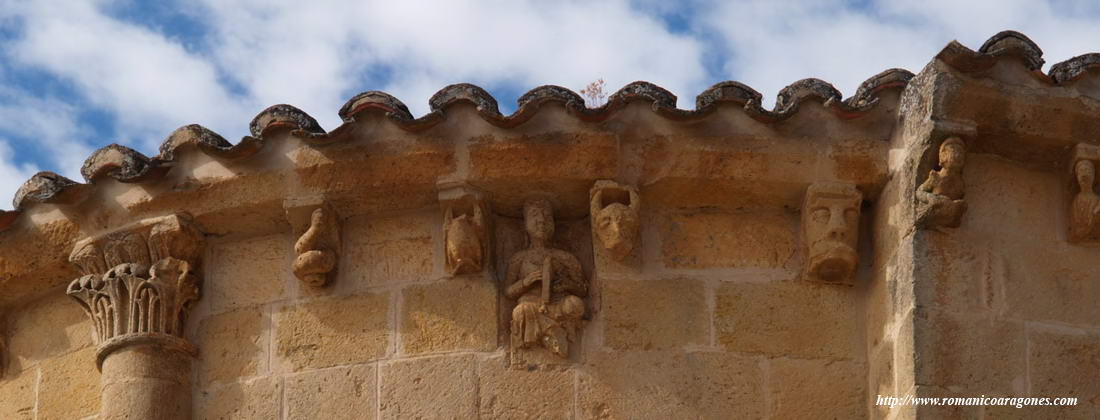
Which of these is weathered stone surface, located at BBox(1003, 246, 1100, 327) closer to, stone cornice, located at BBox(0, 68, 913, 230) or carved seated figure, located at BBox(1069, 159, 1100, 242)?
carved seated figure, located at BBox(1069, 159, 1100, 242)

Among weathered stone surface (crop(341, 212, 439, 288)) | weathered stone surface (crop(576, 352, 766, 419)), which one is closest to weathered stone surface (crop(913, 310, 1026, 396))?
weathered stone surface (crop(576, 352, 766, 419))

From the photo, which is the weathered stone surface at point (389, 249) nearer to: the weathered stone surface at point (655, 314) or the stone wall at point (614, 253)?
the stone wall at point (614, 253)

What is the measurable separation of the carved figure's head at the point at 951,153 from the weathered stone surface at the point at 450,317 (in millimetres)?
1731

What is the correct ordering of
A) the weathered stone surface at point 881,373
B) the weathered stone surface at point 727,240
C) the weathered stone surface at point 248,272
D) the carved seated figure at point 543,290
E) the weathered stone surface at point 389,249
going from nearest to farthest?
the weathered stone surface at point 881,373
the carved seated figure at point 543,290
the weathered stone surface at point 727,240
the weathered stone surface at point 389,249
the weathered stone surface at point 248,272

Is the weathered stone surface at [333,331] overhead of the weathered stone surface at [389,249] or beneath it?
beneath

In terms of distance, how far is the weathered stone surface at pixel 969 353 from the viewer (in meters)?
7.94

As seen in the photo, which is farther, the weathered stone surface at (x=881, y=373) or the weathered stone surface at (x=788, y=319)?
the weathered stone surface at (x=788, y=319)

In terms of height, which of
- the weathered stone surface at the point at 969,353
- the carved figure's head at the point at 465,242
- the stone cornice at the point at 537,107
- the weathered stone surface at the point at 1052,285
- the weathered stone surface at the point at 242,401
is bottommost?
the weathered stone surface at the point at 242,401

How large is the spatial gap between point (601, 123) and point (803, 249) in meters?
0.91

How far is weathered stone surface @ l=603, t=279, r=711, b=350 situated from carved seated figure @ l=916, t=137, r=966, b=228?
2.97 ft

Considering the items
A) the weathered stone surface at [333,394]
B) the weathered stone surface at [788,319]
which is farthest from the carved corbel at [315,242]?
the weathered stone surface at [788,319]

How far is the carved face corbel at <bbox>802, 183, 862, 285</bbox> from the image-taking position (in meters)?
8.55

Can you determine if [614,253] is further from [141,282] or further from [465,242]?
[141,282]

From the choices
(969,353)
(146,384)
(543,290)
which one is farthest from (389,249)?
(969,353)
